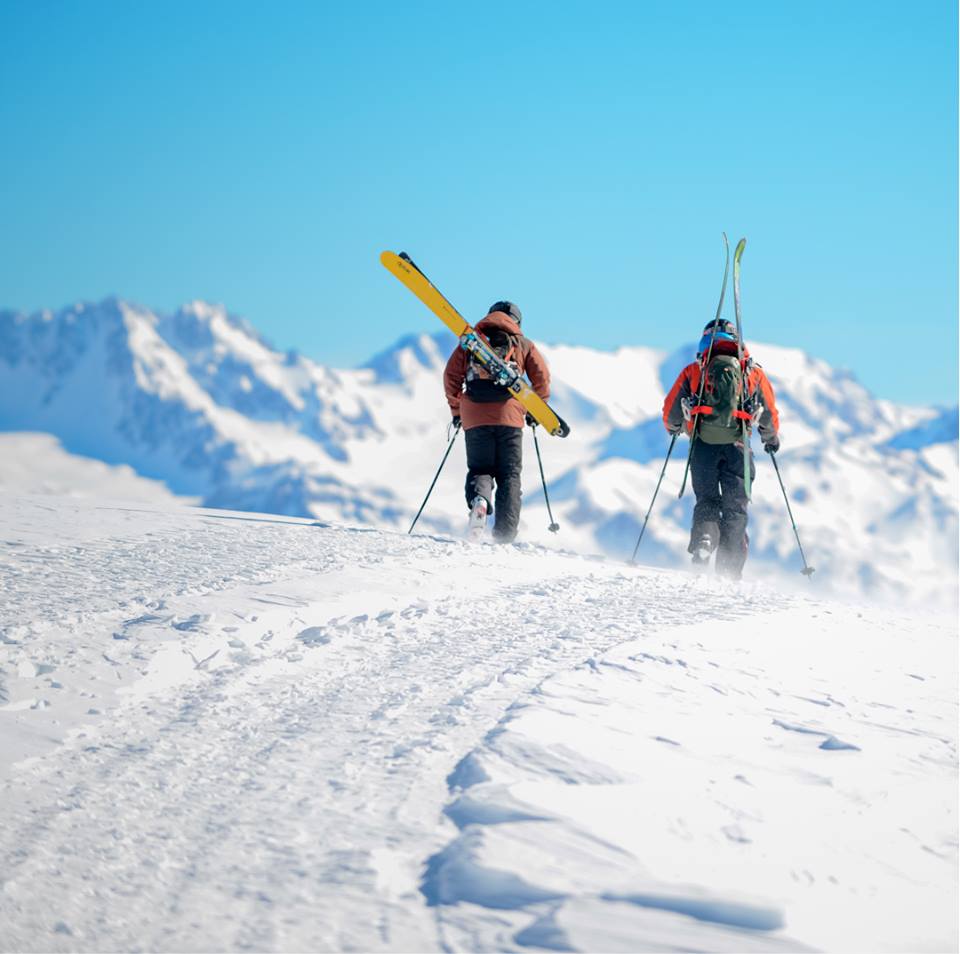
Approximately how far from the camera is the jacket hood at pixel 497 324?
1035 cm

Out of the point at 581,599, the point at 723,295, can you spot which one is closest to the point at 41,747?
the point at 581,599

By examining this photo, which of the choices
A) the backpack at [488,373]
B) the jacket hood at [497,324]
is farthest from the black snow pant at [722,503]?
the jacket hood at [497,324]

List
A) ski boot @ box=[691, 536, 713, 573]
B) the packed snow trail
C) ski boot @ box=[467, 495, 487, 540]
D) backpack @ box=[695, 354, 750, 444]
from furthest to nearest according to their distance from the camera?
ski boot @ box=[691, 536, 713, 573] → backpack @ box=[695, 354, 750, 444] → ski boot @ box=[467, 495, 487, 540] → the packed snow trail

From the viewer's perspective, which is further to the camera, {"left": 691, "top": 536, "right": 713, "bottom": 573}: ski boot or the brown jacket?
the brown jacket

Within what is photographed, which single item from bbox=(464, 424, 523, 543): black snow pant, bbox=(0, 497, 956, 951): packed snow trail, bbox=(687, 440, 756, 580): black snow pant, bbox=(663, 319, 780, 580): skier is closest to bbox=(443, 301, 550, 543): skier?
bbox=(464, 424, 523, 543): black snow pant

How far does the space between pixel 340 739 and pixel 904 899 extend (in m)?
2.10

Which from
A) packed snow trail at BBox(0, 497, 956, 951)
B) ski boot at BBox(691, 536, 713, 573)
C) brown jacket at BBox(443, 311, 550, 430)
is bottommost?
packed snow trail at BBox(0, 497, 956, 951)

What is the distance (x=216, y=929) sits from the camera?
113 inches

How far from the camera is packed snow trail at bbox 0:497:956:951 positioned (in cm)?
292

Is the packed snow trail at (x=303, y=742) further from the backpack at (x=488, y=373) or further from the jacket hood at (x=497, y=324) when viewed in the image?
the jacket hood at (x=497, y=324)

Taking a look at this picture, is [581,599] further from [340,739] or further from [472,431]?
[472,431]

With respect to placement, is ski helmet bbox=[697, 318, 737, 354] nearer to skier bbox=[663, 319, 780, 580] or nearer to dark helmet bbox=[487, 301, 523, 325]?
skier bbox=[663, 319, 780, 580]

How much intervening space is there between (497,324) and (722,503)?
2.87 metres

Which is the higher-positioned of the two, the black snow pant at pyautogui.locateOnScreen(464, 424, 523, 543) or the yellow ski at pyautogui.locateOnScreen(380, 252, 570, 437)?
the yellow ski at pyautogui.locateOnScreen(380, 252, 570, 437)
